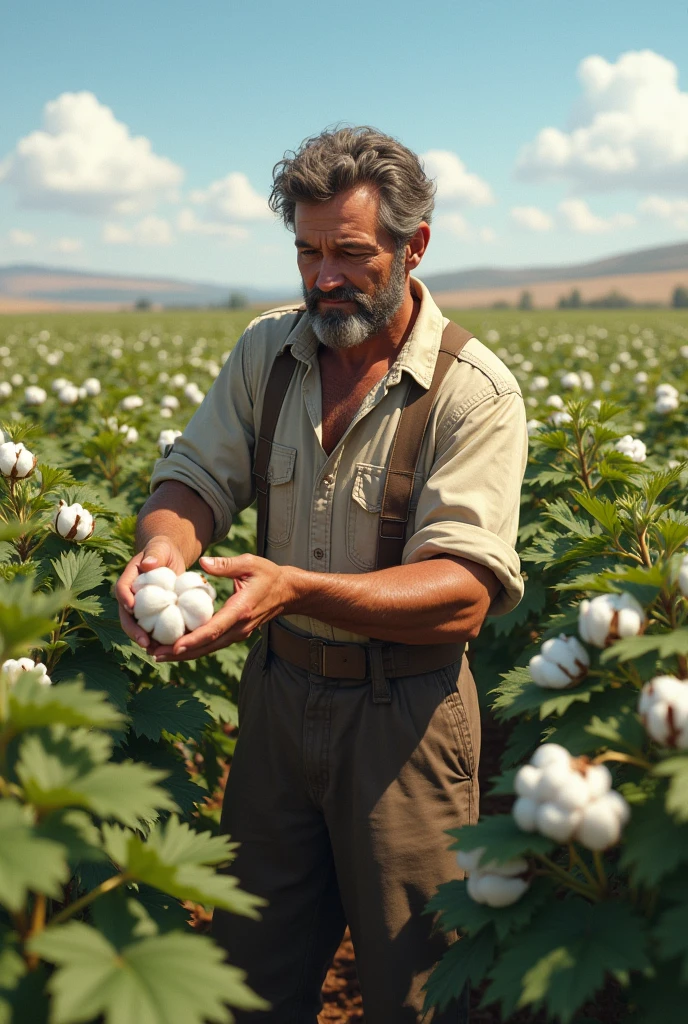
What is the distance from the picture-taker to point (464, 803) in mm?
2609

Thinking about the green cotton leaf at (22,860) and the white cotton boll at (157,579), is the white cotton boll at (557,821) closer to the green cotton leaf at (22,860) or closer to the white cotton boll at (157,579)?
the green cotton leaf at (22,860)

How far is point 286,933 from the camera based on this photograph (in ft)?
8.93

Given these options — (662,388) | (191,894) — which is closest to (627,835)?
(191,894)

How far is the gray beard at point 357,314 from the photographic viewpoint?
2627 mm

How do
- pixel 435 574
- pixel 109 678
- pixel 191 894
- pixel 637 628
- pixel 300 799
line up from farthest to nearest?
1. pixel 300 799
2. pixel 109 678
3. pixel 435 574
4. pixel 637 628
5. pixel 191 894

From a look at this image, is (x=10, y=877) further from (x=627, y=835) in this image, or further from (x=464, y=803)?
(x=464, y=803)

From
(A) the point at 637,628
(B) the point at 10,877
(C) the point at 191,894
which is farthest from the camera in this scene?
(A) the point at 637,628

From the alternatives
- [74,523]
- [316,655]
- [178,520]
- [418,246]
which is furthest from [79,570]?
[418,246]

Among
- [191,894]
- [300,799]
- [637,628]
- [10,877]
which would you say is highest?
[637,628]

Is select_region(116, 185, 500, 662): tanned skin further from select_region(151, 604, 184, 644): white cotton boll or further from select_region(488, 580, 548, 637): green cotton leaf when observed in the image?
select_region(488, 580, 548, 637): green cotton leaf

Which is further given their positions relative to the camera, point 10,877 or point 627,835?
point 627,835

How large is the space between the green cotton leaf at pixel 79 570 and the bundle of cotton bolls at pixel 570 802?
1.40 meters

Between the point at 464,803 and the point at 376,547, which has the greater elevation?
the point at 376,547

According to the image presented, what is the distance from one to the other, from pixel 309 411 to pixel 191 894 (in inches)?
64.7
